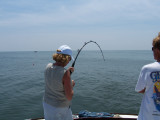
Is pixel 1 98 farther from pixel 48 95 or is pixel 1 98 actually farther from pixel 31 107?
pixel 48 95

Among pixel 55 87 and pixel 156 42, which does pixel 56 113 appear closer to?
pixel 55 87

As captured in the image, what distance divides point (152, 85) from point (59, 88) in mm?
1302

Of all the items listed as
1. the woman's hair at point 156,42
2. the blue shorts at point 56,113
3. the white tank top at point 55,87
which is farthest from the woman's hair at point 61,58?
the woman's hair at point 156,42

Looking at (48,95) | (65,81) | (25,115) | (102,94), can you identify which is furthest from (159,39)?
(102,94)

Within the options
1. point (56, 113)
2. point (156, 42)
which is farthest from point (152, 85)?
point (56, 113)

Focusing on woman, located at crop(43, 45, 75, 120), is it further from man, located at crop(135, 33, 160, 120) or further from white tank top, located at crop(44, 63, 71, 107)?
man, located at crop(135, 33, 160, 120)

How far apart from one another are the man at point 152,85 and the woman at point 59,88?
1.03 meters

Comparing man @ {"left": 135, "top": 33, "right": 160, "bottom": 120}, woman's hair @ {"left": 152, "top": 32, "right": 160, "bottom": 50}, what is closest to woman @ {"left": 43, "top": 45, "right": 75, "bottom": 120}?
man @ {"left": 135, "top": 33, "right": 160, "bottom": 120}

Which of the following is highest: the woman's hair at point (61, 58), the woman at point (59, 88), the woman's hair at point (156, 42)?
the woman's hair at point (156, 42)

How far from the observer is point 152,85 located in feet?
6.57

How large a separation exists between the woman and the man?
1.03 meters

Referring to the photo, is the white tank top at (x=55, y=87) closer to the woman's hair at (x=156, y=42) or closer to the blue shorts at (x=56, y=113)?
the blue shorts at (x=56, y=113)

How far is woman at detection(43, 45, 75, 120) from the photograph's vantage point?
7.72 feet

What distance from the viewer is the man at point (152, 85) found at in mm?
1970
